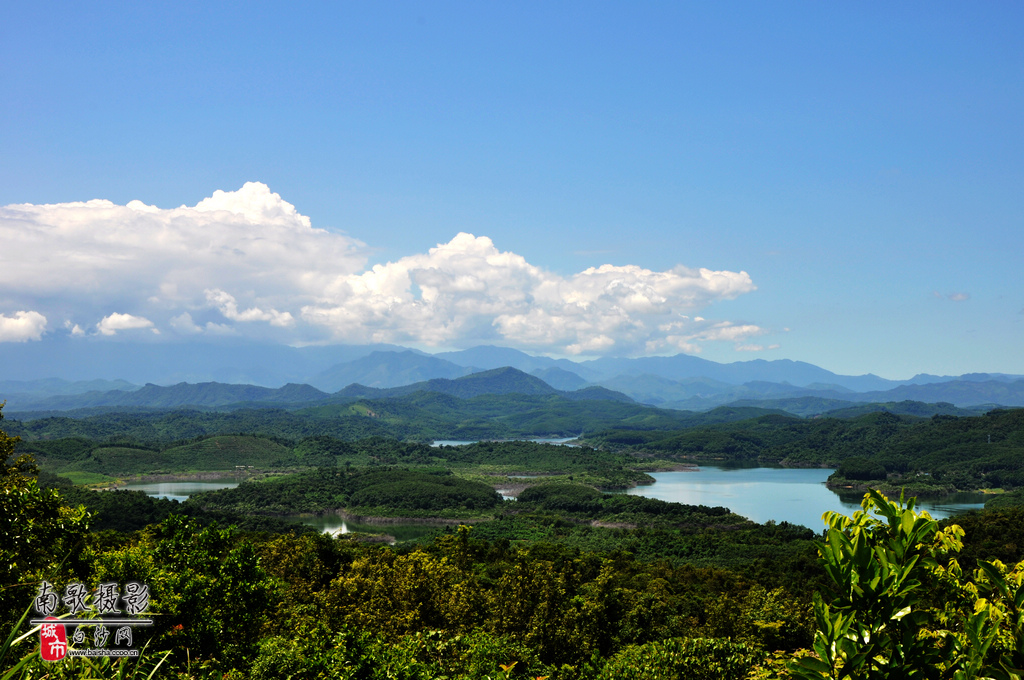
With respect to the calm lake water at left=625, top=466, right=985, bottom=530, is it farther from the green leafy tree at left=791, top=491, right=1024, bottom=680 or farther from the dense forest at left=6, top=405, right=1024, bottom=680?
the green leafy tree at left=791, top=491, right=1024, bottom=680

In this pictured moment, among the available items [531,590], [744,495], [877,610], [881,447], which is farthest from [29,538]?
[881,447]

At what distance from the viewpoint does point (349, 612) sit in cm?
1741

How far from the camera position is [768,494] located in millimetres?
107312

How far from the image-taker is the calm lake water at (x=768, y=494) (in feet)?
288

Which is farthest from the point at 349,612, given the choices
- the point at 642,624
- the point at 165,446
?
the point at 165,446

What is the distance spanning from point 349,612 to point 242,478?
122 metres

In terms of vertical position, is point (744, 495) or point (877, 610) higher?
point (877, 610)

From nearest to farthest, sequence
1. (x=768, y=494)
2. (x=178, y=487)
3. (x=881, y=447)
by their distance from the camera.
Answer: (x=768, y=494) → (x=178, y=487) → (x=881, y=447)

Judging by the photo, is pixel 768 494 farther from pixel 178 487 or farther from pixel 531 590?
pixel 178 487

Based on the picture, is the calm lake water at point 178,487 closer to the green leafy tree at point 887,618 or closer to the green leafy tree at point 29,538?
the green leafy tree at point 29,538

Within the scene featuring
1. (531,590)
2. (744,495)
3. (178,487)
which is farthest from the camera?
(178,487)

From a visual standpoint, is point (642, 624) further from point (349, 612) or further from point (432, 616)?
point (349, 612)

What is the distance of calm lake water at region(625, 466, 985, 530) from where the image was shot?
8769cm

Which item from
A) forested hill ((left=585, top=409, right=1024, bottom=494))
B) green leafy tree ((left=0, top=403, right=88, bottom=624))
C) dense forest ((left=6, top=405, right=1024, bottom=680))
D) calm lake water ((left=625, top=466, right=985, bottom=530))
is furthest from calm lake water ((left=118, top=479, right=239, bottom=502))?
forested hill ((left=585, top=409, right=1024, bottom=494))
